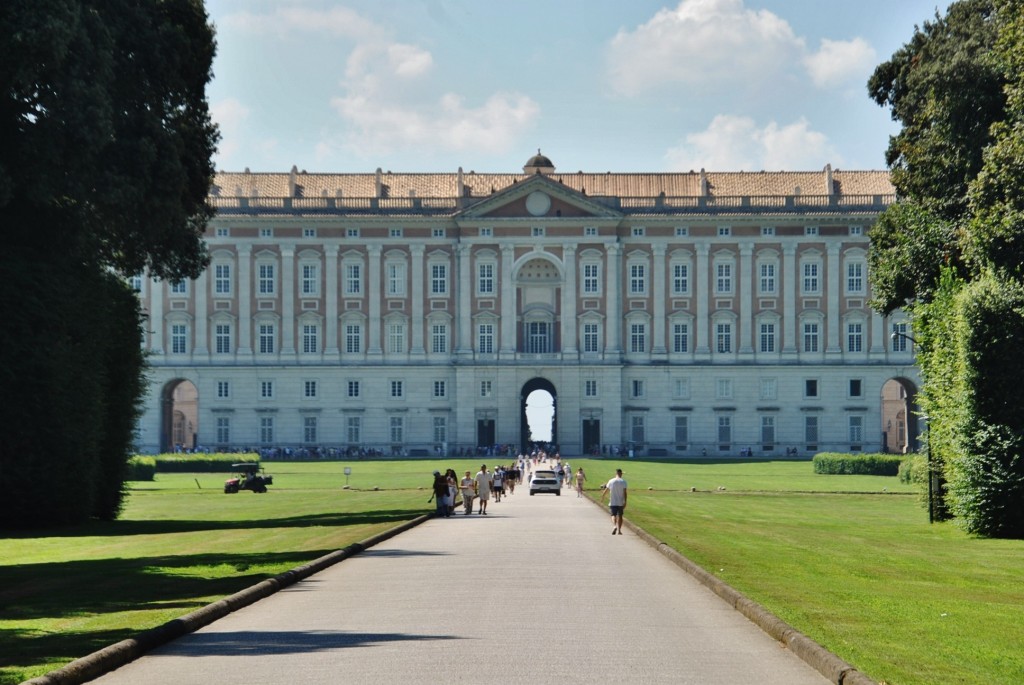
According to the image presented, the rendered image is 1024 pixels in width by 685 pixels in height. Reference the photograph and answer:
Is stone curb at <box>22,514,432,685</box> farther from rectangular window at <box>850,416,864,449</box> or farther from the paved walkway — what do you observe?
rectangular window at <box>850,416,864,449</box>

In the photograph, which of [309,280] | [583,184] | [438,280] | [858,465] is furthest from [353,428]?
[858,465]

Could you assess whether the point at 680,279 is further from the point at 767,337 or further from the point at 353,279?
the point at 353,279

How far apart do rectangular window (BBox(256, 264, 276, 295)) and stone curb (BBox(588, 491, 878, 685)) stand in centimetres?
9856

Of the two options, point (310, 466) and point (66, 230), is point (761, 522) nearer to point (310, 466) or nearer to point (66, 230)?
point (66, 230)

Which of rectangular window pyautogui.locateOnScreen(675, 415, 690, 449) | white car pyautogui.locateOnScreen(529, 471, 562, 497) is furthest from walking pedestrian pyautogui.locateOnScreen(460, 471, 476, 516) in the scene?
rectangular window pyautogui.locateOnScreen(675, 415, 690, 449)

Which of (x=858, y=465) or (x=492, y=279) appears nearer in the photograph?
(x=858, y=465)

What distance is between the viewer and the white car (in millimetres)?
68750

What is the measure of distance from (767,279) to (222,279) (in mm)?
44121

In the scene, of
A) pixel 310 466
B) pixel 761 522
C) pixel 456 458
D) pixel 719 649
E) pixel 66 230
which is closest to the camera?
pixel 719 649

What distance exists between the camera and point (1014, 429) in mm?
36000

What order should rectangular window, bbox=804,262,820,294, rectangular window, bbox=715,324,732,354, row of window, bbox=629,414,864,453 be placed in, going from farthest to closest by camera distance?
rectangular window, bbox=715,324,732,354 → row of window, bbox=629,414,864,453 → rectangular window, bbox=804,262,820,294

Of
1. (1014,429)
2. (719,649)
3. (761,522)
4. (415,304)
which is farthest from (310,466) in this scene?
(719,649)

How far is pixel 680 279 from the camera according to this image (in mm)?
120625

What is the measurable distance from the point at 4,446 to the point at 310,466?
64.0 metres
